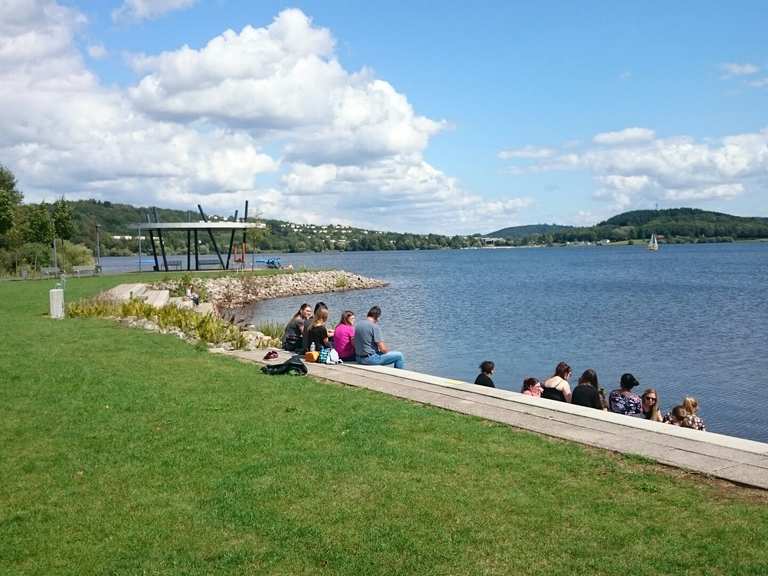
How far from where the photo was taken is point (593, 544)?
5.05 metres

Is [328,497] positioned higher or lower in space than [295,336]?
lower

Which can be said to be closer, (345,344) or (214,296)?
(345,344)

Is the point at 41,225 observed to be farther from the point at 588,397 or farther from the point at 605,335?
the point at 588,397

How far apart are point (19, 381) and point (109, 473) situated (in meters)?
4.67

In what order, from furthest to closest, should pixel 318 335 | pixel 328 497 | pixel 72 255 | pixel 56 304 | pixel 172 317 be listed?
pixel 72 255 < pixel 56 304 < pixel 172 317 < pixel 318 335 < pixel 328 497

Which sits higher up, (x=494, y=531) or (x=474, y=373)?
(x=494, y=531)

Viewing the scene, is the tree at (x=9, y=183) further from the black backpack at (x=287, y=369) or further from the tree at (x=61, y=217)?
the black backpack at (x=287, y=369)

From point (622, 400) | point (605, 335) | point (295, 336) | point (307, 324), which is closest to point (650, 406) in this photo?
point (622, 400)

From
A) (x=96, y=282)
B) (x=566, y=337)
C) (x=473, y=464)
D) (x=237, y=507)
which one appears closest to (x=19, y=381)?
(x=237, y=507)

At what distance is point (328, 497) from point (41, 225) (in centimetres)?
4954

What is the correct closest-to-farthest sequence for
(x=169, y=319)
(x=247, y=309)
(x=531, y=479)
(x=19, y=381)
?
(x=531, y=479)
(x=19, y=381)
(x=169, y=319)
(x=247, y=309)

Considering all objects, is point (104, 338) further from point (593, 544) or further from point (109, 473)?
point (593, 544)

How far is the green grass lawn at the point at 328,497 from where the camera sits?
16.1 ft

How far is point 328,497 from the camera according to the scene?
6.00 metres
